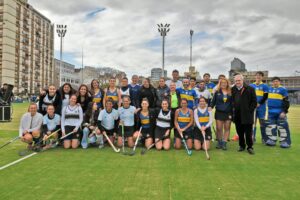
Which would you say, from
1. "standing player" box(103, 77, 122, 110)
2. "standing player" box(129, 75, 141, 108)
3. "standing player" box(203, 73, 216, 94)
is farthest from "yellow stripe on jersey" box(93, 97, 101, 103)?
"standing player" box(203, 73, 216, 94)

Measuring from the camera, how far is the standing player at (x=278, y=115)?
6.81 meters

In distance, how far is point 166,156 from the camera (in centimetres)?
573

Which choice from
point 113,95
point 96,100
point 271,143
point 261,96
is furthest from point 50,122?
point 271,143

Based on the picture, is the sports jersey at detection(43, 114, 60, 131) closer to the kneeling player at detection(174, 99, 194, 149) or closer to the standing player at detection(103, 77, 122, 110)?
the standing player at detection(103, 77, 122, 110)

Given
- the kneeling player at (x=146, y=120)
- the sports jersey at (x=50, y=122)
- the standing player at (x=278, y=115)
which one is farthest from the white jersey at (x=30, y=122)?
the standing player at (x=278, y=115)

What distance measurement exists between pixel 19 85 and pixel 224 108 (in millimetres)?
70330

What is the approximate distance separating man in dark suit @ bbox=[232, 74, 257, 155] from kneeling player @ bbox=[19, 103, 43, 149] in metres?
4.93

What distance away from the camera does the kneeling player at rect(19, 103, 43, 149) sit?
630cm

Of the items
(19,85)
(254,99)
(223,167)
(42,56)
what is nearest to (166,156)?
(223,167)

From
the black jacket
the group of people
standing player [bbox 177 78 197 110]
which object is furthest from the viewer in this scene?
standing player [bbox 177 78 197 110]

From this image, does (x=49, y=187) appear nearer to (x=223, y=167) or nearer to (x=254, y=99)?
(x=223, y=167)

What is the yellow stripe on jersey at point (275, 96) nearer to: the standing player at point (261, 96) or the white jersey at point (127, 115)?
the standing player at point (261, 96)

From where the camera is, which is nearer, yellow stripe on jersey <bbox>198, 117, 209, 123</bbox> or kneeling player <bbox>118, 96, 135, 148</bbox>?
yellow stripe on jersey <bbox>198, 117, 209, 123</bbox>

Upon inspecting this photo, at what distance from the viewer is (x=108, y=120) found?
6.89 meters
